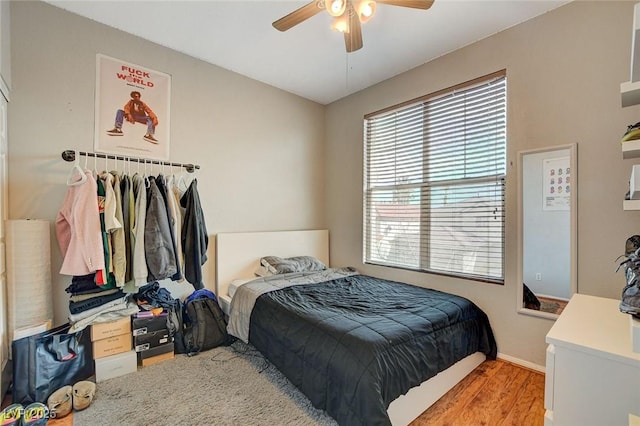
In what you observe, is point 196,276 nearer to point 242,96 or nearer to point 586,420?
point 242,96

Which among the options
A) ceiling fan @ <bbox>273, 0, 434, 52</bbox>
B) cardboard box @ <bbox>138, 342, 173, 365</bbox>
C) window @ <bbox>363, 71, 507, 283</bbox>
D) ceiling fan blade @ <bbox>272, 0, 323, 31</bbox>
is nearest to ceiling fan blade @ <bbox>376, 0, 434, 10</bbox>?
ceiling fan @ <bbox>273, 0, 434, 52</bbox>

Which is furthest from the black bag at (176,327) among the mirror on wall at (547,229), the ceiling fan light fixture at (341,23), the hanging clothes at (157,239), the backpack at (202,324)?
the mirror on wall at (547,229)

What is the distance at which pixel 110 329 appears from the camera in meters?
2.10

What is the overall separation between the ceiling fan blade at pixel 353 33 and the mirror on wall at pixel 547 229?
1566mm

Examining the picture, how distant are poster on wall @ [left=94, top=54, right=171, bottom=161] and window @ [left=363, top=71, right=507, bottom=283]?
2.24 m

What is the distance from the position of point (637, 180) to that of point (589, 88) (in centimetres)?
144

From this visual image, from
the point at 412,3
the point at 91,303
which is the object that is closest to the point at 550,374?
the point at 412,3

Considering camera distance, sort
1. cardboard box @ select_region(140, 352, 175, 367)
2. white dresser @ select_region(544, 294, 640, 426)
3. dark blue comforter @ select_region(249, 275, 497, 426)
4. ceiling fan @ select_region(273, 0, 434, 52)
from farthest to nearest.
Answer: cardboard box @ select_region(140, 352, 175, 367) < ceiling fan @ select_region(273, 0, 434, 52) < dark blue comforter @ select_region(249, 275, 497, 426) < white dresser @ select_region(544, 294, 640, 426)

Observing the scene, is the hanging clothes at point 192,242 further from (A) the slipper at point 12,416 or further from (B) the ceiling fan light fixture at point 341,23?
(B) the ceiling fan light fixture at point 341,23

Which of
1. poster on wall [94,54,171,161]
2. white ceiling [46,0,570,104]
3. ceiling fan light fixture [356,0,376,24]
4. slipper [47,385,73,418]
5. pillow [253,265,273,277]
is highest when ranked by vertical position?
white ceiling [46,0,570,104]

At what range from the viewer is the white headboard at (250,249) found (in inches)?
117

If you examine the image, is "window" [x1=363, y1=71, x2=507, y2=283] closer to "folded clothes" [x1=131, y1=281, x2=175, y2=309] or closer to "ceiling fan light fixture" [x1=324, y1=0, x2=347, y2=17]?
"ceiling fan light fixture" [x1=324, y1=0, x2=347, y2=17]

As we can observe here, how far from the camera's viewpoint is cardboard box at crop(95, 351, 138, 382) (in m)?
2.05

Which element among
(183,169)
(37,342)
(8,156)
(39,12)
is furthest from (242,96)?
(37,342)
